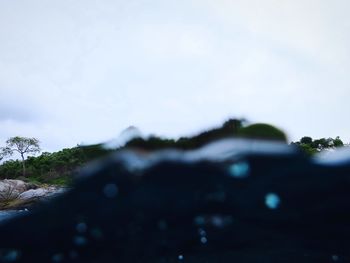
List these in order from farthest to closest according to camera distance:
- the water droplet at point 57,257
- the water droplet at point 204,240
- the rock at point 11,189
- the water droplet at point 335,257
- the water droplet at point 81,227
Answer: the rock at point 11,189 → the water droplet at point 335,257 → the water droplet at point 204,240 → the water droplet at point 57,257 → the water droplet at point 81,227

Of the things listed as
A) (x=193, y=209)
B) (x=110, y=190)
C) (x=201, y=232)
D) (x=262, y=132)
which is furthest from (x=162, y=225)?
(x=262, y=132)

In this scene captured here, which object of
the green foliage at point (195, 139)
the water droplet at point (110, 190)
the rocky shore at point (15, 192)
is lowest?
the water droplet at point (110, 190)

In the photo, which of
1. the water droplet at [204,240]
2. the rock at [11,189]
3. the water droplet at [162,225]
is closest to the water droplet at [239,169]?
the water droplet at [162,225]

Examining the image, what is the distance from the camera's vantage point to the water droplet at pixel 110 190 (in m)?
8.22

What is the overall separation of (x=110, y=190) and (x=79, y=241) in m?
2.04

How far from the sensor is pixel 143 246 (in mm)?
9688

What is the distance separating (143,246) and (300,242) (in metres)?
4.47

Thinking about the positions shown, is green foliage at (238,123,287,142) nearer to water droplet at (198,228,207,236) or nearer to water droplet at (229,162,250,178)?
water droplet at (229,162,250,178)

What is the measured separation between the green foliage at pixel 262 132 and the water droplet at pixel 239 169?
2.77 feet

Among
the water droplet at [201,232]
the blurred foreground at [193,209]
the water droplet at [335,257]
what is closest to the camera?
the blurred foreground at [193,209]

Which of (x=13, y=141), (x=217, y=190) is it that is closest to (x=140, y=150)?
(x=217, y=190)

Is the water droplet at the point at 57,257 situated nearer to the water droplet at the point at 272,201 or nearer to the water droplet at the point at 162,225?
the water droplet at the point at 162,225

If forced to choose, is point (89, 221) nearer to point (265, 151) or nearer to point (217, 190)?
point (217, 190)

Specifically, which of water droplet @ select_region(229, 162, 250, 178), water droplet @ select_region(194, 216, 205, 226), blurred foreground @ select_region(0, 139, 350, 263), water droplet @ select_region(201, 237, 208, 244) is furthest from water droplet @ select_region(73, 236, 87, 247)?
water droplet @ select_region(229, 162, 250, 178)
